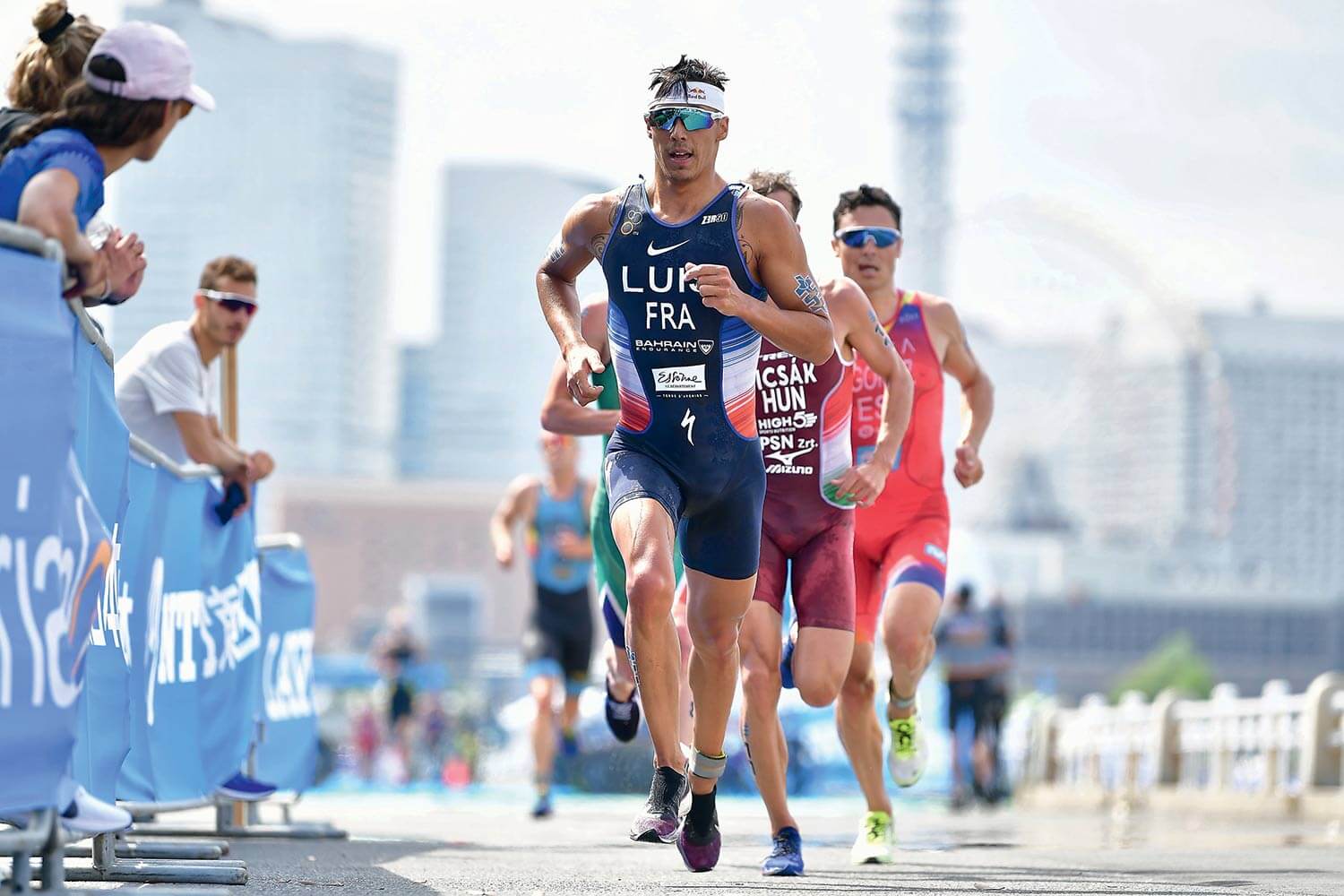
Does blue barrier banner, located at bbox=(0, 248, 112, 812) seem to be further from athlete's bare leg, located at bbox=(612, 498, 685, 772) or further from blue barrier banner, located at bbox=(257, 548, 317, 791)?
blue barrier banner, located at bbox=(257, 548, 317, 791)

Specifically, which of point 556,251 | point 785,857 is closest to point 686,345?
point 556,251

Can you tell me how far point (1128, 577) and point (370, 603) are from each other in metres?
65.2

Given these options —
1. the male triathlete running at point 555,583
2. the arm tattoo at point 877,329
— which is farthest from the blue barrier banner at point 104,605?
the male triathlete running at point 555,583

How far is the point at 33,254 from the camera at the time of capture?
16.0 feet

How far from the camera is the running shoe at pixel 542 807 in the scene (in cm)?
1502

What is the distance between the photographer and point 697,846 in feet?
22.2

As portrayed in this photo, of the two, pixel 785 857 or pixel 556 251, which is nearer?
pixel 556 251

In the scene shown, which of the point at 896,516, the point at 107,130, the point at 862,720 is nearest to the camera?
the point at 107,130

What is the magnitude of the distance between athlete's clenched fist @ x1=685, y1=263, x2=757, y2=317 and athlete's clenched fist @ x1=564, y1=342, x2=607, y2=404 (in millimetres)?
368

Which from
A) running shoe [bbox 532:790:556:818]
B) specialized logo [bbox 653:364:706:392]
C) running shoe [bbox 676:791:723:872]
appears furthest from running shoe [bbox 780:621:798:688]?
running shoe [bbox 532:790:556:818]

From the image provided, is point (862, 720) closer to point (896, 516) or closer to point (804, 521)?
→ point (896, 516)

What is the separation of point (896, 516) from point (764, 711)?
183 cm

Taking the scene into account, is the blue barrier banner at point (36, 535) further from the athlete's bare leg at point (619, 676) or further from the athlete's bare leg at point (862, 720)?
the athlete's bare leg at point (862, 720)

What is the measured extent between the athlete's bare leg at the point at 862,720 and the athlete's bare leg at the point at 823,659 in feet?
3.21
